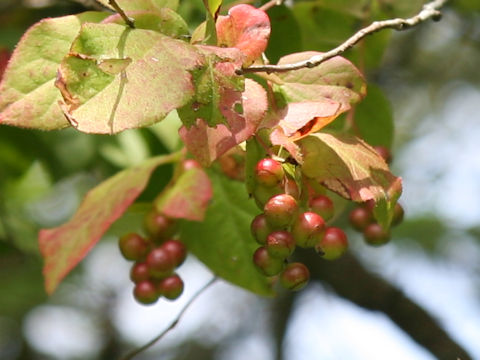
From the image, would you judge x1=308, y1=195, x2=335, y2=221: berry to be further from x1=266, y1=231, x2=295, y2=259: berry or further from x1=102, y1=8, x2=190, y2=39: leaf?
x1=102, y1=8, x2=190, y2=39: leaf

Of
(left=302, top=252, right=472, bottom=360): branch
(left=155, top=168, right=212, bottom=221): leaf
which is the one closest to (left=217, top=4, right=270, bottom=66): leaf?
(left=155, top=168, right=212, bottom=221): leaf

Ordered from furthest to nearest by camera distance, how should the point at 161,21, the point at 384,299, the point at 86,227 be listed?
the point at 384,299 < the point at 86,227 < the point at 161,21

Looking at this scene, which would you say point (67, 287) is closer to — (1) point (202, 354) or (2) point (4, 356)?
(2) point (4, 356)

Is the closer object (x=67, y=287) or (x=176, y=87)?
(x=176, y=87)

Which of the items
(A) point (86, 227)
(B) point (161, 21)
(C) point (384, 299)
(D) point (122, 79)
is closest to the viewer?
(D) point (122, 79)

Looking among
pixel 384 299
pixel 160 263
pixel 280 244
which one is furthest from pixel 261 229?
pixel 384 299

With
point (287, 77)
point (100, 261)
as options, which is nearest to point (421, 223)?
point (100, 261)

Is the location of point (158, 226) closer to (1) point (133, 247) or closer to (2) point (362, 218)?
(1) point (133, 247)
